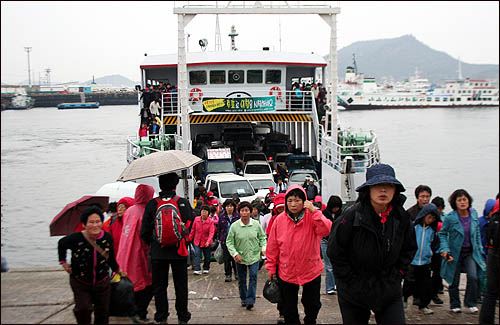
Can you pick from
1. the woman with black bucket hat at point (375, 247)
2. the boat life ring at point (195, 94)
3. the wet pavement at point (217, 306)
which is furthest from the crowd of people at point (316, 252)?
the boat life ring at point (195, 94)

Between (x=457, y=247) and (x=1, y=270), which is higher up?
(x=1, y=270)

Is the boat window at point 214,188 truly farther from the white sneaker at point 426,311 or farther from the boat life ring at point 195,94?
the white sneaker at point 426,311

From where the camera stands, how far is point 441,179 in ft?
93.6

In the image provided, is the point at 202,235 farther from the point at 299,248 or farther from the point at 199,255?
the point at 299,248

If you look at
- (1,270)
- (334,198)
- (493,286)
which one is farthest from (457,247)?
(1,270)

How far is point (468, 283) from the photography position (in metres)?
5.77

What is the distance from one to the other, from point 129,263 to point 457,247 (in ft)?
12.0

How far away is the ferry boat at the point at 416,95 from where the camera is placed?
80500 millimetres

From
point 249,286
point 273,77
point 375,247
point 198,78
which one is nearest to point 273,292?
point 249,286

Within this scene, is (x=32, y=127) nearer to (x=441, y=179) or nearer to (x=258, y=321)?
(x=441, y=179)

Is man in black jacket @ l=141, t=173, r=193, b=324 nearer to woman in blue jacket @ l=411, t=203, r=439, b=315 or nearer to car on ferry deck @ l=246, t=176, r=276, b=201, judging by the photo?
woman in blue jacket @ l=411, t=203, r=439, b=315

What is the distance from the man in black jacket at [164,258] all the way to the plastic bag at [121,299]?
48 centimetres

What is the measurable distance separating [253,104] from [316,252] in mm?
12595

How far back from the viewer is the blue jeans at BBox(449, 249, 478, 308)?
5734 millimetres
